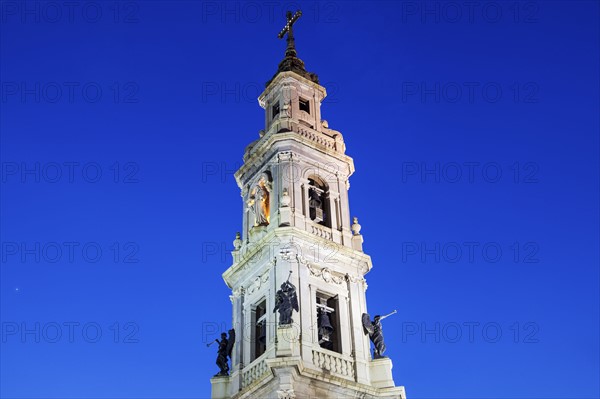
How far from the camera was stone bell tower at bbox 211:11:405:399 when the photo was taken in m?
33.3

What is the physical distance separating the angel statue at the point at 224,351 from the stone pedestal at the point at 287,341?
4.57 meters

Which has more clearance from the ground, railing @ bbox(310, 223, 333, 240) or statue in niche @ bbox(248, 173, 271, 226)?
statue in niche @ bbox(248, 173, 271, 226)

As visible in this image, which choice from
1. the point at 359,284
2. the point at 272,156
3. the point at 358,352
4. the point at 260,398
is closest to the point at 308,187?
the point at 272,156

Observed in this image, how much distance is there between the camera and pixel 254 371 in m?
34.6

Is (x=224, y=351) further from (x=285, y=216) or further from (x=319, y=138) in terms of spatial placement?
(x=319, y=138)

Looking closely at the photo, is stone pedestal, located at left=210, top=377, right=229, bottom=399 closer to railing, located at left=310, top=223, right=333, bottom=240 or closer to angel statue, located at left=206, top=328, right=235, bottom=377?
angel statue, located at left=206, top=328, right=235, bottom=377

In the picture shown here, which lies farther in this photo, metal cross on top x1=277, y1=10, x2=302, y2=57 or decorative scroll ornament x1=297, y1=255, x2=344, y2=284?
metal cross on top x1=277, y1=10, x2=302, y2=57

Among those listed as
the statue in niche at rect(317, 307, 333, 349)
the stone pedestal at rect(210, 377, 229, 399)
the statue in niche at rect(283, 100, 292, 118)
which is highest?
the statue in niche at rect(283, 100, 292, 118)

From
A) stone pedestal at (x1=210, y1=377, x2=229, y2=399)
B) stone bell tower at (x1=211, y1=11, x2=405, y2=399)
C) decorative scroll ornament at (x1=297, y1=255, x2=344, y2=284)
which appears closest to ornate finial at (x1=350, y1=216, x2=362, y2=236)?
stone bell tower at (x1=211, y1=11, x2=405, y2=399)

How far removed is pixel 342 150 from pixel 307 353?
13148 mm

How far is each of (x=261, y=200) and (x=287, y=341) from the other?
957 centimetres

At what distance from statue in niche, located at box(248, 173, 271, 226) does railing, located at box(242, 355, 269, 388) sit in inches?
304

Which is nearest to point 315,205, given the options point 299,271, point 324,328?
point 299,271

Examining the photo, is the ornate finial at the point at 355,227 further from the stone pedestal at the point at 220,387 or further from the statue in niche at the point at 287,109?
the stone pedestal at the point at 220,387
